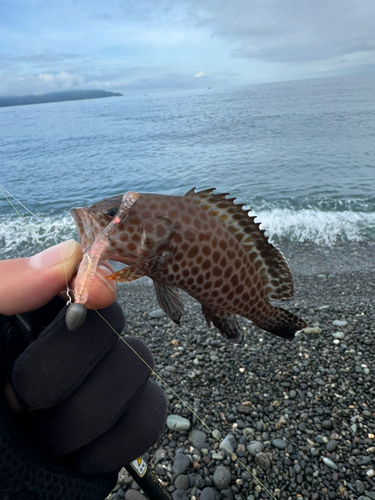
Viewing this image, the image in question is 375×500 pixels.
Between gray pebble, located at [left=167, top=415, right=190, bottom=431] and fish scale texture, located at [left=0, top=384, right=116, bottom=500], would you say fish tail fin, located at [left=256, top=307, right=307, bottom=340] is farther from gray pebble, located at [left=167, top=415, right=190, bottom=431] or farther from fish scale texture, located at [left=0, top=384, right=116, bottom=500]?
gray pebble, located at [left=167, top=415, right=190, bottom=431]

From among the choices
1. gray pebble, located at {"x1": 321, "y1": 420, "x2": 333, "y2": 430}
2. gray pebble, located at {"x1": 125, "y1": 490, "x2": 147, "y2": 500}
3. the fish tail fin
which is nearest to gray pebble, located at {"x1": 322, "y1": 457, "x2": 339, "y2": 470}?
gray pebble, located at {"x1": 321, "y1": 420, "x2": 333, "y2": 430}

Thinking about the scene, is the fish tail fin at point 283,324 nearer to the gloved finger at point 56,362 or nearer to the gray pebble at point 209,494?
the gloved finger at point 56,362

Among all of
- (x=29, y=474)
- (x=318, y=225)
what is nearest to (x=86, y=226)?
(x=29, y=474)

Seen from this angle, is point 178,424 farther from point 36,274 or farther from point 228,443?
point 36,274

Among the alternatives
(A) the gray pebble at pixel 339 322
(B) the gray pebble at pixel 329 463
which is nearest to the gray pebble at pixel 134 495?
(B) the gray pebble at pixel 329 463

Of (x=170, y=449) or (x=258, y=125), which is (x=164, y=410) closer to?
(x=170, y=449)

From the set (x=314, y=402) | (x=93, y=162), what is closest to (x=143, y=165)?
(x=93, y=162)
